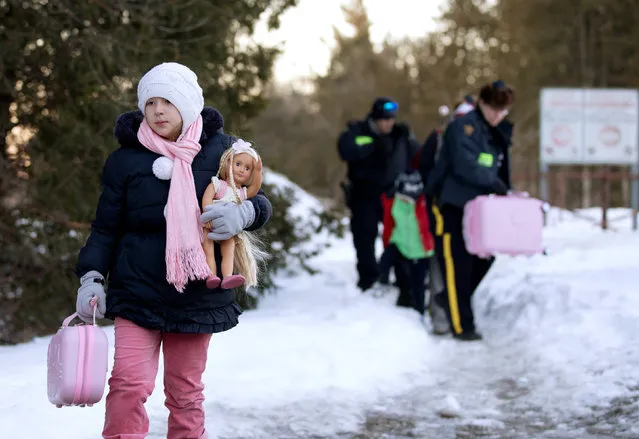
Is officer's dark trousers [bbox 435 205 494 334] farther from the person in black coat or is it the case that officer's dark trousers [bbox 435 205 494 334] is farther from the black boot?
the person in black coat

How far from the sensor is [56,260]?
8.04 meters

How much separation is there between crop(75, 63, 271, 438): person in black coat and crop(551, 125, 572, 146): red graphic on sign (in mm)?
13740

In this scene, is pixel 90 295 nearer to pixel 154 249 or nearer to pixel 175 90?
pixel 154 249

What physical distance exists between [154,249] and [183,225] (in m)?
0.19

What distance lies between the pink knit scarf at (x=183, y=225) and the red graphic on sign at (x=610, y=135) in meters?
14.4

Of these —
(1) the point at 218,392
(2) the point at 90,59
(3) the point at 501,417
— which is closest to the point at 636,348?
(3) the point at 501,417

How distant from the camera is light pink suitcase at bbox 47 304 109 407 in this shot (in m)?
3.34

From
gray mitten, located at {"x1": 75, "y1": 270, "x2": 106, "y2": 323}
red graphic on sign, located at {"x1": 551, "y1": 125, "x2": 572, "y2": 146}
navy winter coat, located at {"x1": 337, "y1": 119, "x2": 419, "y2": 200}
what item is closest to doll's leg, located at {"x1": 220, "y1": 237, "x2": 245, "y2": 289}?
gray mitten, located at {"x1": 75, "y1": 270, "x2": 106, "y2": 323}

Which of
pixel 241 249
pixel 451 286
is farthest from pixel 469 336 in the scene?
pixel 241 249

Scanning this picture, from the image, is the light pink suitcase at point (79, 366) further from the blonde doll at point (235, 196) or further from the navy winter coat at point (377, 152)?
the navy winter coat at point (377, 152)

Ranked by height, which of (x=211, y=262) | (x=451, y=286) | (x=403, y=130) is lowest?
(x=451, y=286)

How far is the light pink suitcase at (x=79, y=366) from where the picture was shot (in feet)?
11.0

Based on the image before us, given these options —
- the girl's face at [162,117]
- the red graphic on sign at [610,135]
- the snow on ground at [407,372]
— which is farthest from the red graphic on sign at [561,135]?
the girl's face at [162,117]

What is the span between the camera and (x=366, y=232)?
9.78m
